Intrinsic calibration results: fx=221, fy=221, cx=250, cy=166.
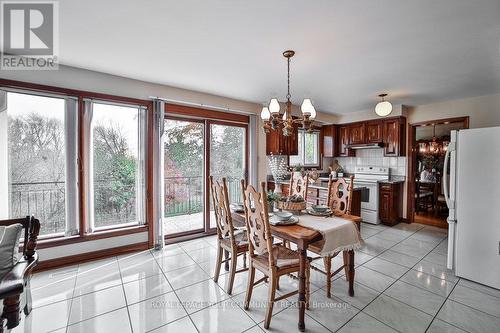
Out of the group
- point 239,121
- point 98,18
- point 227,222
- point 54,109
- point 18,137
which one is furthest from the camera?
point 239,121

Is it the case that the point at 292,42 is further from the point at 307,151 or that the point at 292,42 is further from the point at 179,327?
the point at 307,151

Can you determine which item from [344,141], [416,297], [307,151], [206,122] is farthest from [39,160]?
[344,141]

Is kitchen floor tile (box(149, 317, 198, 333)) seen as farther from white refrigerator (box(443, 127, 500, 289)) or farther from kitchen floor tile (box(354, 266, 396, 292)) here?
white refrigerator (box(443, 127, 500, 289))

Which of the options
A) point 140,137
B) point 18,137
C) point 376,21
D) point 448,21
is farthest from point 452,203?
point 18,137

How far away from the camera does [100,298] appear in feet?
7.14

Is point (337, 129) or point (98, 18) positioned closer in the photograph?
point (98, 18)

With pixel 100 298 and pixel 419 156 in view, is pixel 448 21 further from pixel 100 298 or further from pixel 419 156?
pixel 419 156

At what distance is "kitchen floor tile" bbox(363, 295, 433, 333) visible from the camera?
1806 mm

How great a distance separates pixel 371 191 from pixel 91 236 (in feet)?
16.4

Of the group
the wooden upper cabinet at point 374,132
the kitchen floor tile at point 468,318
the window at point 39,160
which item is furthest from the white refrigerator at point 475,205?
the window at point 39,160

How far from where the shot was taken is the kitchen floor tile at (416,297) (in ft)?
6.71

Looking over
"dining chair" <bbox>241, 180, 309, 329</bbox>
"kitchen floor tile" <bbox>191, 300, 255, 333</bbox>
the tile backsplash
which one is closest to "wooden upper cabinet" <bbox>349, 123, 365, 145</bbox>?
the tile backsplash

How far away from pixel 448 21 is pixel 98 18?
294 cm

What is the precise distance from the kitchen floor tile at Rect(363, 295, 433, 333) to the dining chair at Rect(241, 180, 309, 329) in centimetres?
78
